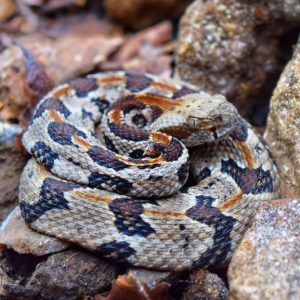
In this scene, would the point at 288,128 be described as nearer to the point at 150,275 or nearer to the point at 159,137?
the point at 159,137

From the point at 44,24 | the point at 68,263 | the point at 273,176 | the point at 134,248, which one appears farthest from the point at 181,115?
the point at 44,24

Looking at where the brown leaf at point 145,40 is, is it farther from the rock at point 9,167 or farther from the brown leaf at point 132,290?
the brown leaf at point 132,290

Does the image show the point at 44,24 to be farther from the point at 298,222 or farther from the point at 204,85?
the point at 298,222

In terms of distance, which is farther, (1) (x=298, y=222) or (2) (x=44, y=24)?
(2) (x=44, y=24)

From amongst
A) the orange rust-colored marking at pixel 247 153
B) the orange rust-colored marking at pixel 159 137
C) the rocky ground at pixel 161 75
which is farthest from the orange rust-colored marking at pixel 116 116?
the orange rust-colored marking at pixel 247 153

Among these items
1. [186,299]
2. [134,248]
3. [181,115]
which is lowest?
[186,299]

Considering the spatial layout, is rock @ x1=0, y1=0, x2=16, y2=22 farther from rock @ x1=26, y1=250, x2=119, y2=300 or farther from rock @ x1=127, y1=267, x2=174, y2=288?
rock @ x1=127, y1=267, x2=174, y2=288

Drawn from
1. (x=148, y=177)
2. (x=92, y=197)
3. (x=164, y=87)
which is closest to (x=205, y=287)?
(x=148, y=177)
